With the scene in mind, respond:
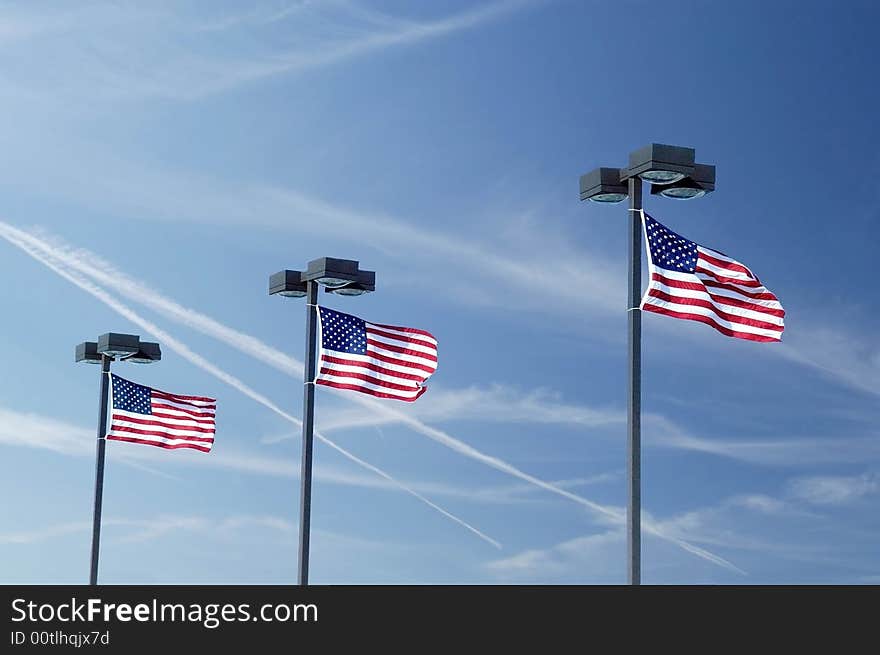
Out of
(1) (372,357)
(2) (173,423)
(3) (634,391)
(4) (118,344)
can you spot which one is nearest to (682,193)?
(3) (634,391)

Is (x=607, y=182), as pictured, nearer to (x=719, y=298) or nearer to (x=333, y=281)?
(x=719, y=298)

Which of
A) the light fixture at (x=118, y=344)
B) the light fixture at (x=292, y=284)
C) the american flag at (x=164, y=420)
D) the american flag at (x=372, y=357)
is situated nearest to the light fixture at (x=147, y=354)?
the light fixture at (x=118, y=344)

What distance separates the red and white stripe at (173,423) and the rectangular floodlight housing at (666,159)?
1272 cm

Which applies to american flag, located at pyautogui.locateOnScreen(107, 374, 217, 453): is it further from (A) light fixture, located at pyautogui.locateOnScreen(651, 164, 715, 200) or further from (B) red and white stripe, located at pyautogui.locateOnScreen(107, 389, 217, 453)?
(A) light fixture, located at pyautogui.locateOnScreen(651, 164, 715, 200)

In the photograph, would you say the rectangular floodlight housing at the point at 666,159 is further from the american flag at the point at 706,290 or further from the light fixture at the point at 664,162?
the american flag at the point at 706,290

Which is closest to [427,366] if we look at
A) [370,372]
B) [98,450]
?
[370,372]

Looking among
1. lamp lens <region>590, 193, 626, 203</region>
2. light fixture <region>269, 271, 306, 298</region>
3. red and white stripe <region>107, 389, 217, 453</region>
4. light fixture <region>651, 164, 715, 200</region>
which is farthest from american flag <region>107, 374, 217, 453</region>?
light fixture <region>651, 164, 715, 200</region>

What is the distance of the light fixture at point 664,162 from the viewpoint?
1939 cm

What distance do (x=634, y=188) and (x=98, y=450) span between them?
52.1ft

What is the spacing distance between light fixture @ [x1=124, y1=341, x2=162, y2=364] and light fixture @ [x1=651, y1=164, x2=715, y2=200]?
48.7 ft

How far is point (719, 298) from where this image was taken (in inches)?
792

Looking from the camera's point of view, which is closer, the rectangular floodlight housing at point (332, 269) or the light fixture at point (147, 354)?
the rectangular floodlight housing at point (332, 269)
